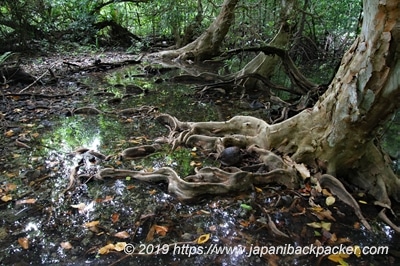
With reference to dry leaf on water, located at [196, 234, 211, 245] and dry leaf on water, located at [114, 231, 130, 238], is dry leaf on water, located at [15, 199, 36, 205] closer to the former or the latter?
dry leaf on water, located at [114, 231, 130, 238]

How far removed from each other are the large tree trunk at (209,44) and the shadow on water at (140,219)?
8.87 metres

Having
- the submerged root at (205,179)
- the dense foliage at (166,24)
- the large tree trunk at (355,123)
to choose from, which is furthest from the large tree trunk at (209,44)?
the submerged root at (205,179)

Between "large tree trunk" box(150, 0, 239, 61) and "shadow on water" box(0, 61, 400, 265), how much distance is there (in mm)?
8872

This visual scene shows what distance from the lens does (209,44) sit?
532 inches

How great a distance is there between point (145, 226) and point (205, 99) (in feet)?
16.5

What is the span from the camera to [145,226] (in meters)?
3.21

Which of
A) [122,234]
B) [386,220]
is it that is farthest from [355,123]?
[122,234]

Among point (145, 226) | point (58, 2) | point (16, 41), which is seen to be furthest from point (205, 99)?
point (58, 2)

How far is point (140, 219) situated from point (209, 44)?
11.2 m

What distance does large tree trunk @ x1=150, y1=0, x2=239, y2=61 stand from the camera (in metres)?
12.6

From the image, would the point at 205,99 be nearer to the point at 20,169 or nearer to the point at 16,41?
the point at 20,169

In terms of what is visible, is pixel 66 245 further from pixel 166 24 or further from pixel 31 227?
pixel 166 24

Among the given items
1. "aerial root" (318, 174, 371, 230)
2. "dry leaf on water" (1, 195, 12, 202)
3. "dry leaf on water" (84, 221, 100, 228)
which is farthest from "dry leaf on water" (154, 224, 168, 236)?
"aerial root" (318, 174, 371, 230)

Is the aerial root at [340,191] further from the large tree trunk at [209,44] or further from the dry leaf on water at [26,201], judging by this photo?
the large tree trunk at [209,44]
